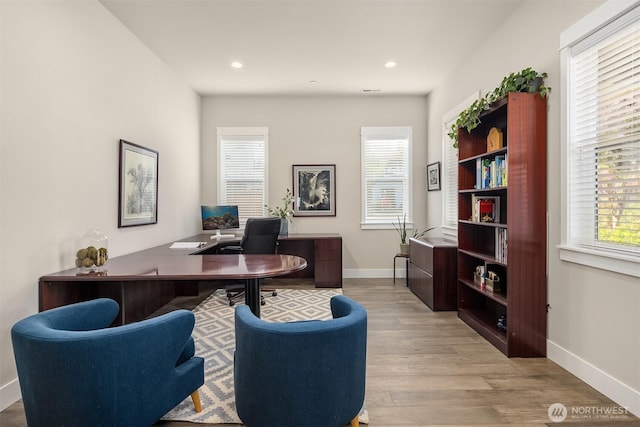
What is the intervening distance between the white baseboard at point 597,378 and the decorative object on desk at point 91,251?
3.46 metres

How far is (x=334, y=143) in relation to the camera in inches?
203

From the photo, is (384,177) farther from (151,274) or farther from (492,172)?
(151,274)

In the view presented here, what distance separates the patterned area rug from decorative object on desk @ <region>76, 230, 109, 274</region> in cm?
103

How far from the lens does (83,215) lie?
252cm

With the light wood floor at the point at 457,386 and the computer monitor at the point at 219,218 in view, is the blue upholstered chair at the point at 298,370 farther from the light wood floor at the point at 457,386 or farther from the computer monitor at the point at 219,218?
the computer monitor at the point at 219,218

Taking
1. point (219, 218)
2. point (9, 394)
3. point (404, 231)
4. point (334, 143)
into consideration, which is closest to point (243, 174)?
point (219, 218)

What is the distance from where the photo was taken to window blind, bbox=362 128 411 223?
5191 millimetres

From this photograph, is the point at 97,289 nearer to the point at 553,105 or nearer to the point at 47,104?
the point at 47,104

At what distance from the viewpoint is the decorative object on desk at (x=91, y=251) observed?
7.43ft

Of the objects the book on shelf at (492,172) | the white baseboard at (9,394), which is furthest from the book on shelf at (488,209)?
the white baseboard at (9,394)

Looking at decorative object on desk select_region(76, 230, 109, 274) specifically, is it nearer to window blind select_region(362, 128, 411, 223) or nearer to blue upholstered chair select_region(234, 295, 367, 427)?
blue upholstered chair select_region(234, 295, 367, 427)

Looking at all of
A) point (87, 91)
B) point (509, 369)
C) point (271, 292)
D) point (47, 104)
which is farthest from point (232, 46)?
point (509, 369)

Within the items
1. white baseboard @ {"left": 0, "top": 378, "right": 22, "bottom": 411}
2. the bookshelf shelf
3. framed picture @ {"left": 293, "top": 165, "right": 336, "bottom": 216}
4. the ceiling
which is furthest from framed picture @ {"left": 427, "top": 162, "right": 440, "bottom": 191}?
white baseboard @ {"left": 0, "top": 378, "right": 22, "bottom": 411}

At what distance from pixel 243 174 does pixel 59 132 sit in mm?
2972
